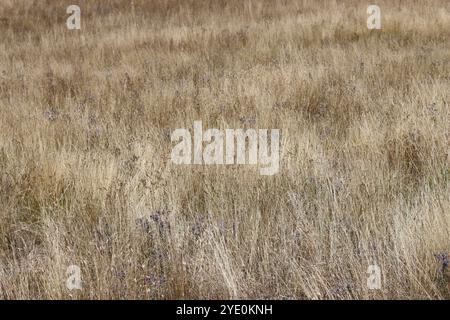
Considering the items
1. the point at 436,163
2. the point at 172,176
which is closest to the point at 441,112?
the point at 436,163

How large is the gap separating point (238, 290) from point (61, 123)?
131 inches

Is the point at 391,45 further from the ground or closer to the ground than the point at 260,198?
further from the ground

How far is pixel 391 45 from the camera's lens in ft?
27.0

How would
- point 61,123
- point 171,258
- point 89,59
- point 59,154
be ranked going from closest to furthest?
point 171,258, point 59,154, point 61,123, point 89,59

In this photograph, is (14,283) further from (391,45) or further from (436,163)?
(391,45)

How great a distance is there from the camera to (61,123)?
5039 mm

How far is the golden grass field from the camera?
95.3 inches

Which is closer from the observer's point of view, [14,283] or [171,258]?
[14,283]

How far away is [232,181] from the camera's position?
11.4ft

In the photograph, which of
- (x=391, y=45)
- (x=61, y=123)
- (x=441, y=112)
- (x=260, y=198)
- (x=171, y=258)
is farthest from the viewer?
(x=391, y=45)

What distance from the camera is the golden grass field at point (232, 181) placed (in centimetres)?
242
